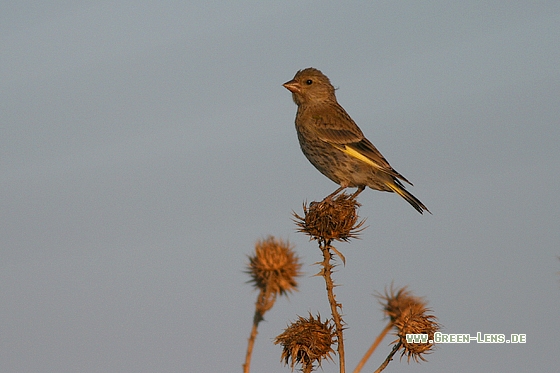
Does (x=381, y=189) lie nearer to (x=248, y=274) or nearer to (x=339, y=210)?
(x=339, y=210)

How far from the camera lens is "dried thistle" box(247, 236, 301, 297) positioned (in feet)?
12.2

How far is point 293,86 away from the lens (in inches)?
401

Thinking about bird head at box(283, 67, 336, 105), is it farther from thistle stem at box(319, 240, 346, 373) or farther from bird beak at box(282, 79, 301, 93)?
thistle stem at box(319, 240, 346, 373)

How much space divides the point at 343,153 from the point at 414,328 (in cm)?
433

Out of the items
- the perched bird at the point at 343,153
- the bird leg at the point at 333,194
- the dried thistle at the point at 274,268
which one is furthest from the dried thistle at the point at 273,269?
the perched bird at the point at 343,153

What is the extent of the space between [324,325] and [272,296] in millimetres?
1245

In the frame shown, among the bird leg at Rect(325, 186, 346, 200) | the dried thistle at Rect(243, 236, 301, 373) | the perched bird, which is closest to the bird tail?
the perched bird

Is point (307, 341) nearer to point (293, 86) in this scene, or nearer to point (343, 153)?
point (343, 153)

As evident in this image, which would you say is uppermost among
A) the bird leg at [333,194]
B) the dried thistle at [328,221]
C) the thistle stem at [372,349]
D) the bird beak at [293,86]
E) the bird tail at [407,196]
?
the bird beak at [293,86]

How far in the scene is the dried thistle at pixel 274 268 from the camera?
12.2 feet

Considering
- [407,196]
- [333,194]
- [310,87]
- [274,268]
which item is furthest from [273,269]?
[310,87]

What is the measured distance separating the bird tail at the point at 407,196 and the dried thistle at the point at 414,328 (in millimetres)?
3601

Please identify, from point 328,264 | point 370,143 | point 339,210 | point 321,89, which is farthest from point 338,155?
point 328,264

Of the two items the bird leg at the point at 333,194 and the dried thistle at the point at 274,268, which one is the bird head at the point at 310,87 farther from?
the dried thistle at the point at 274,268
